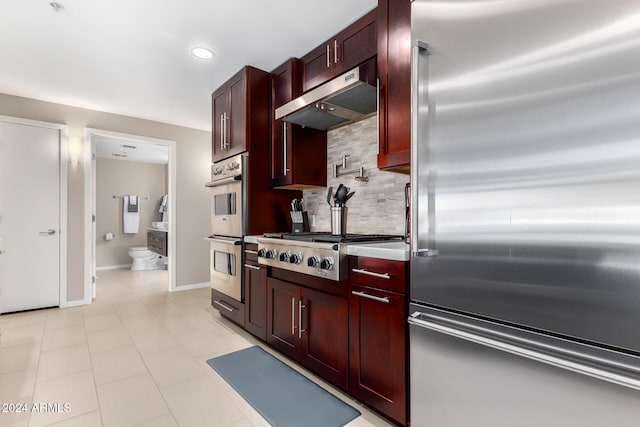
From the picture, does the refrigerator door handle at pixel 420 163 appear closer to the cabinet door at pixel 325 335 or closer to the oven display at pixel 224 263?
the cabinet door at pixel 325 335

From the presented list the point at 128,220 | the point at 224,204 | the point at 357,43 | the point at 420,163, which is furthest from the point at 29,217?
the point at 420,163

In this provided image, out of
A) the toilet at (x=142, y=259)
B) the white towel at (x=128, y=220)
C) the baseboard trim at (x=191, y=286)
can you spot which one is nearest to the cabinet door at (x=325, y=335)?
the baseboard trim at (x=191, y=286)

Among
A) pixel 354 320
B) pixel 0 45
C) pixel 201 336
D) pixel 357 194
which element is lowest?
pixel 201 336

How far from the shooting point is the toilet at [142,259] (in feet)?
21.8

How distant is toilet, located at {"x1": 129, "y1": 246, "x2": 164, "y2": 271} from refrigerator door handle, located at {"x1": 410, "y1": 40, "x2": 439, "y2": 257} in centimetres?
683

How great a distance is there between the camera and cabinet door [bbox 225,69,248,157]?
9.71 feet

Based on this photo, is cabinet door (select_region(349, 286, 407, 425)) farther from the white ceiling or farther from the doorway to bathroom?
the doorway to bathroom

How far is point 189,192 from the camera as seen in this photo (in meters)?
4.86

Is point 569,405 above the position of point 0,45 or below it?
below

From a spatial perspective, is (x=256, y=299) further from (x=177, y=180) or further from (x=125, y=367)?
(x=177, y=180)

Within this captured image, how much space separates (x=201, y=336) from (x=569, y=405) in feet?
8.94

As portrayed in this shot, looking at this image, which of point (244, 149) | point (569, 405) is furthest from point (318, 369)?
point (244, 149)

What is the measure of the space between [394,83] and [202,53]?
1876mm

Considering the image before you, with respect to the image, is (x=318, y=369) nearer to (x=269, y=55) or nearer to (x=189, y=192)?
(x=269, y=55)
